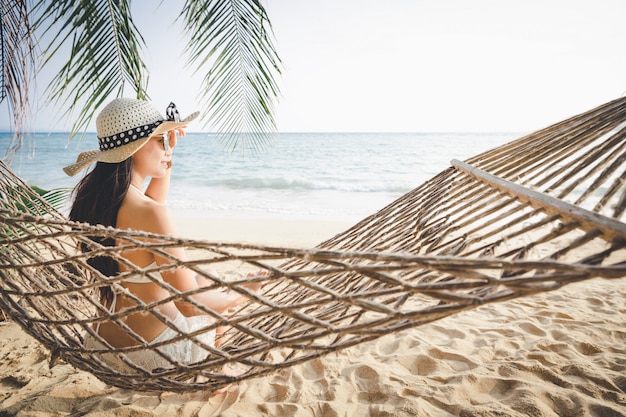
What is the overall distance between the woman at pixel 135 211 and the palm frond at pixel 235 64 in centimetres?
64

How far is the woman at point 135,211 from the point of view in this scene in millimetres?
1026

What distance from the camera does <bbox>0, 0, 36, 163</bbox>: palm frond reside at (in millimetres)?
1462

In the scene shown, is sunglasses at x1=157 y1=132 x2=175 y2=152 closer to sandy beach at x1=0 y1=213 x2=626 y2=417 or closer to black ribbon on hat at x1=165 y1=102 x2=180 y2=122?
black ribbon on hat at x1=165 y1=102 x2=180 y2=122

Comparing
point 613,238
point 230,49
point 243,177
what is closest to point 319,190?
point 243,177

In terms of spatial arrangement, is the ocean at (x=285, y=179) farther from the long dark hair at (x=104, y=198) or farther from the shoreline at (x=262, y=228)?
the long dark hair at (x=104, y=198)

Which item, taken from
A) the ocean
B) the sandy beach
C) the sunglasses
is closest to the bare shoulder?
the sunglasses

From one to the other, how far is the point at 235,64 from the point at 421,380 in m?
1.69

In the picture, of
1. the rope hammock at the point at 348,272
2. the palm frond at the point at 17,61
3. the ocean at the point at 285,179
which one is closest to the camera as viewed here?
the rope hammock at the point at 348,272

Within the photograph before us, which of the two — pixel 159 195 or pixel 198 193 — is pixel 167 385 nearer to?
pixel 159 195

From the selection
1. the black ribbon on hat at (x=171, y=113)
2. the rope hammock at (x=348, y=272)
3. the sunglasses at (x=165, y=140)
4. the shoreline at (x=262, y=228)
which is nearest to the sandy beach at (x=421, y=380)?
the rope hammock at (x=348, y=272)

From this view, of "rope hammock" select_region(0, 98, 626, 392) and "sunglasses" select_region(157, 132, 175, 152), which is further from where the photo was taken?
"sunglasses" select_region(157, 132, 175, 152)

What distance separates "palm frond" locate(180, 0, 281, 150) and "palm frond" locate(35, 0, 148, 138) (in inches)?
12.6

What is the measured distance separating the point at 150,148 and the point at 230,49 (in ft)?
2.84

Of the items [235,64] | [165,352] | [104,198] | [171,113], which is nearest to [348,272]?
[165,352]
